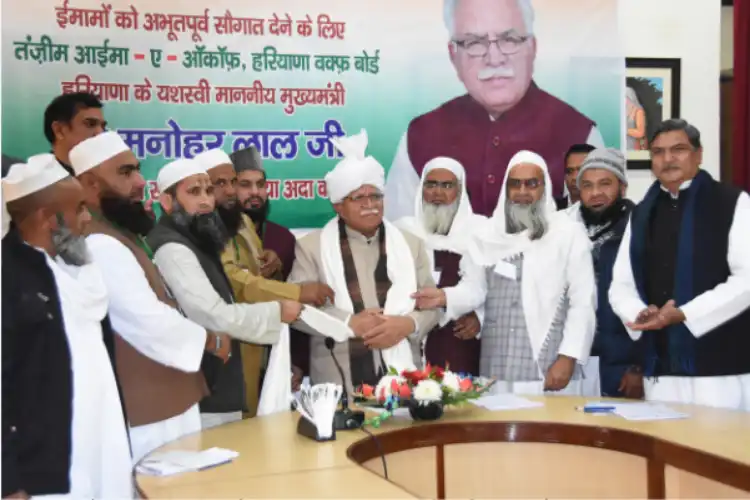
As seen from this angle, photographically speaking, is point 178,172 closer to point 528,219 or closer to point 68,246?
point 68,246

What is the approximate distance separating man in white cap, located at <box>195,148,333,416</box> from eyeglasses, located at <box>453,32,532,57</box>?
1.78m

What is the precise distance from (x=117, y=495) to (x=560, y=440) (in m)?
1.54

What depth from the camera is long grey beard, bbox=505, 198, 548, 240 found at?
4305 millimetres

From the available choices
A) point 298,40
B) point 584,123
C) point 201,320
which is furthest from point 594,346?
point 298,40

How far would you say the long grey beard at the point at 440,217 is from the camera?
469cm

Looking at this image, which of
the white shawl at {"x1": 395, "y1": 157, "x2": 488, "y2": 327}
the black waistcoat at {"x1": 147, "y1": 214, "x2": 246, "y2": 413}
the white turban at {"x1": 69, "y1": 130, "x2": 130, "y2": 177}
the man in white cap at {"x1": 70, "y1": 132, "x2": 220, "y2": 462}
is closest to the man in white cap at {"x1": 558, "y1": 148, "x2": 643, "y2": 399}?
the white shawl at {"x1": 395, "y1": 157, "x2": 488, "y2": 327}

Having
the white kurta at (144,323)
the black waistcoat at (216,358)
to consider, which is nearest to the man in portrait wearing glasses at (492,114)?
the black waistcoat at (216,358)

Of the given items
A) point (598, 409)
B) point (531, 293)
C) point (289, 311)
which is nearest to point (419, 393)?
point (598, 409)

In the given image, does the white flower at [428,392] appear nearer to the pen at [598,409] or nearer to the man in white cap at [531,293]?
the pen at [598,409]

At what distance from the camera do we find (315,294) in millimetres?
4008

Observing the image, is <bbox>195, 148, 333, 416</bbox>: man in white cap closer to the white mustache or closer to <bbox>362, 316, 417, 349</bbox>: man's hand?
<bbox>362, 316, 417, 349</bbox>: man's hand

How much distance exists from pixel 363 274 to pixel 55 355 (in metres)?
1.87

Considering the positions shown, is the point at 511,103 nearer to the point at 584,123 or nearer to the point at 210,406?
the point at 584,123

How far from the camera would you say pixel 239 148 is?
4887 millimetres
